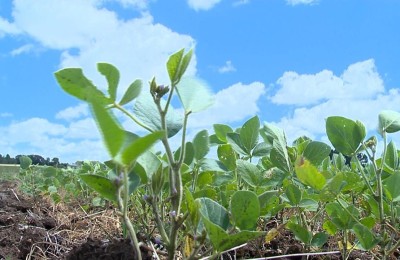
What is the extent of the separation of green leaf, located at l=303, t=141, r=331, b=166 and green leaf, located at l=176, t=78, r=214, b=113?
0.41m

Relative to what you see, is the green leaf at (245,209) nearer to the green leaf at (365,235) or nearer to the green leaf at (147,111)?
the green leaf at (147,111)

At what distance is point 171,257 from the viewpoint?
0.75 m

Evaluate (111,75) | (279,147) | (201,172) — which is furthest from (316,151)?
(111,75)

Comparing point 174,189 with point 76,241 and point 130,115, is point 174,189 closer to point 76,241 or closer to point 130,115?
point 130,115

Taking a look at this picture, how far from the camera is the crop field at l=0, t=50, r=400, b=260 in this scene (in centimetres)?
71

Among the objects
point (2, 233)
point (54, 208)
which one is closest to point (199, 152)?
point (2, 233)

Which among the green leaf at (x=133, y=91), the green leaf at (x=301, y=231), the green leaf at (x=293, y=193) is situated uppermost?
the green leaf at (x=133, y=91)

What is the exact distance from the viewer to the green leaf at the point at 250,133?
118 centimetres

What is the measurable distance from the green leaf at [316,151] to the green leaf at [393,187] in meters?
0.13

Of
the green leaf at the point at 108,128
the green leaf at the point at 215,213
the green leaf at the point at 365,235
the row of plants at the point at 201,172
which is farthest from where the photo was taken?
the green leaf at the point at 365,235

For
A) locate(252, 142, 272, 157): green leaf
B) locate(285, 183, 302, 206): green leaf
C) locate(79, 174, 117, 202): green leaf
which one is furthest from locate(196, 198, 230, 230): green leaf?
locate(252, 142, 272, 157): green leaf

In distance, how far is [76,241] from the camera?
165cm

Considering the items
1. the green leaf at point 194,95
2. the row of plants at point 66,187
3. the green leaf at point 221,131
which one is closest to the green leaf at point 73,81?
the green leaf at point 194,95

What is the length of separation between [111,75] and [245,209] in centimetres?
26
